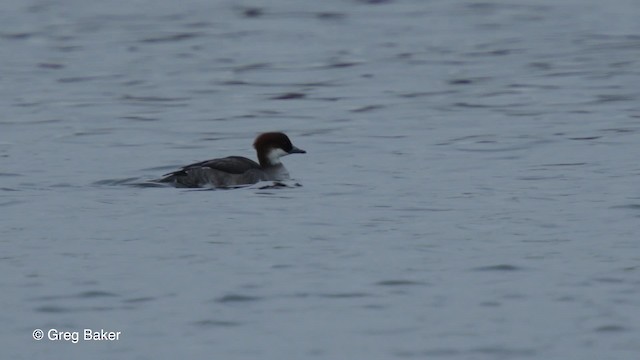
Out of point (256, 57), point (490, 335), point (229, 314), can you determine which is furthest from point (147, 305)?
point (256, 57)

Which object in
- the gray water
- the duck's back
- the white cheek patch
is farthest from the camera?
the white cheek patch

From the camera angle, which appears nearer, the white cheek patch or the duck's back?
the duck's back

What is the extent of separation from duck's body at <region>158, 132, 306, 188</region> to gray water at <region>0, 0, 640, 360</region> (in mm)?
184

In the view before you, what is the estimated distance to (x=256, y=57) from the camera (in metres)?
26.7

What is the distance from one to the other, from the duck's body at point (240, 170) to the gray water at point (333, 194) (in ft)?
0.60

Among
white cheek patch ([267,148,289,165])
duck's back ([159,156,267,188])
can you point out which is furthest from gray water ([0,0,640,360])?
white cheek patch ([267,148,289,165])

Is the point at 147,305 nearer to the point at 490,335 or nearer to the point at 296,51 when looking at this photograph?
the point at 490,335

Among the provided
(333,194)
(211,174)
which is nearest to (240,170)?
(211,174)

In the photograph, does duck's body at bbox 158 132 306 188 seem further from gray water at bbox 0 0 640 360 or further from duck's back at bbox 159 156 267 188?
gray water at bbox 0 0 640 360

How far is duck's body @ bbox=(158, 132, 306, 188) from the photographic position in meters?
15.9

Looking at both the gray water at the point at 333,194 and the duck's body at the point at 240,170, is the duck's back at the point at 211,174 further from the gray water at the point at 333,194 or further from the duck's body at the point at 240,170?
the gray water at the point at 333,194

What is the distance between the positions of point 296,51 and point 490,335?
675 inches

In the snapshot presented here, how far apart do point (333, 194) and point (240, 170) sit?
1.34 meters

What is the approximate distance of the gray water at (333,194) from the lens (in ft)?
35.0
